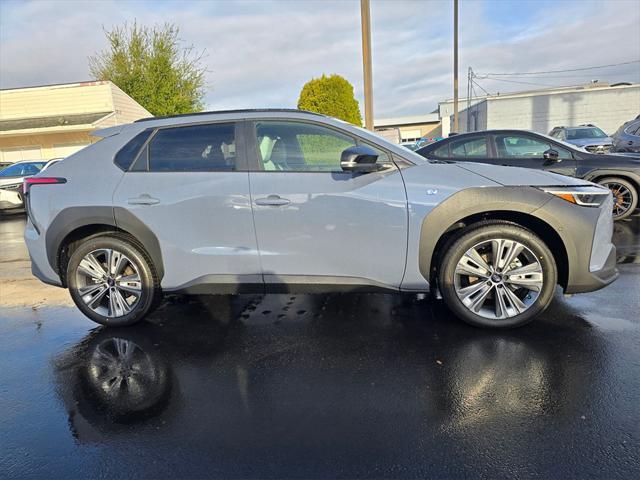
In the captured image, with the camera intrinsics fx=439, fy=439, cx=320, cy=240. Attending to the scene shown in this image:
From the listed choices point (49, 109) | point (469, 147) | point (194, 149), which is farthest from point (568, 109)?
point (194, 149)

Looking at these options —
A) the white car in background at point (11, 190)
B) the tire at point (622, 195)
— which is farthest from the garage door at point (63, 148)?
the tire at point (622, 195)

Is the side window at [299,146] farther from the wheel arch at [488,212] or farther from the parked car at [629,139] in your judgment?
the parked car at [629,139]

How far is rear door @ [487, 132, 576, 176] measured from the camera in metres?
6.98

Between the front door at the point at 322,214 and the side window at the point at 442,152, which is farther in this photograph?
the side window at the point at 442,152

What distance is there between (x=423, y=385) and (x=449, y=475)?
0.77 meters

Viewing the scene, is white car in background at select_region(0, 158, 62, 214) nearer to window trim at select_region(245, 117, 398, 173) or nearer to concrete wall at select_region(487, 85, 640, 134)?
window trim at select_region(245, 117, 398, 173)

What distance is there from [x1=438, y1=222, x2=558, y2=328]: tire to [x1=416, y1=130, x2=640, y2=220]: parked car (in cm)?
388

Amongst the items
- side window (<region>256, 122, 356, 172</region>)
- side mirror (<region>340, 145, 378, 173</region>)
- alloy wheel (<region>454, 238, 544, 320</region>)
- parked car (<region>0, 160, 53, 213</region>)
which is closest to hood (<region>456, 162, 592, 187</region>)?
alloy wheel (<region>454, 238, 544, 320</region>)

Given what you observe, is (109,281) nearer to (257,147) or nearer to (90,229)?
(90,229)

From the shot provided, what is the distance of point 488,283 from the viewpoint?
3395 millimetres

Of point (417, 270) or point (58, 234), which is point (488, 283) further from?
point (58, 234)

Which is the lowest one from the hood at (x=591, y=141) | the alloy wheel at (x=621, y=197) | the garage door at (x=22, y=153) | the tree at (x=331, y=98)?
the alloy wheel at (x=621, y=197)

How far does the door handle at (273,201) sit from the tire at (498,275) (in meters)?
1.31

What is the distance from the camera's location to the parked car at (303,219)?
129 inches
